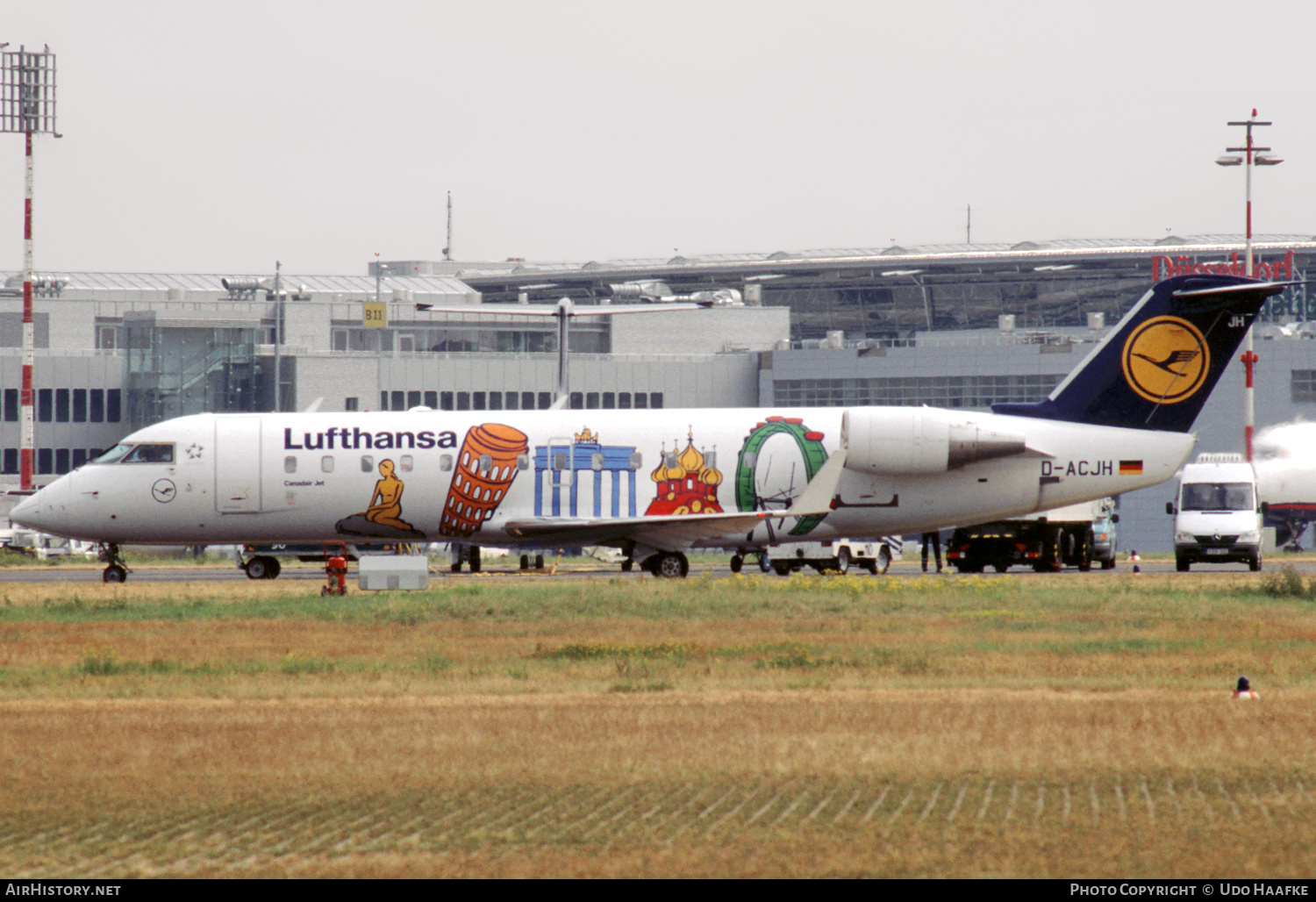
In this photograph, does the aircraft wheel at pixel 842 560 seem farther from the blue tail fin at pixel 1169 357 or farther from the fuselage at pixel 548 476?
the blue tail fin at pixel 1169 357

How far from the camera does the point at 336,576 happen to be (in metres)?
37.3

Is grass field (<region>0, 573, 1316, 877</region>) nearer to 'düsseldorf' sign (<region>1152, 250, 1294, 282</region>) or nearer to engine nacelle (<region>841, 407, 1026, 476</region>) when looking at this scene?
engine nacelle (<region>841, 407, 1026, 476</region>)

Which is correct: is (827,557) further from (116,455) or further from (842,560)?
(116,455)

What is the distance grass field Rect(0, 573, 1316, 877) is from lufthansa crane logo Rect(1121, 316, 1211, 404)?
12845 mm

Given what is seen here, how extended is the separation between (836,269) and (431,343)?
164 ft

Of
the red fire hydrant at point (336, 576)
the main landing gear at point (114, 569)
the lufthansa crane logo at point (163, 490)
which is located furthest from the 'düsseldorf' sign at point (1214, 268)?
the red fire hydrant at point (336, 576)

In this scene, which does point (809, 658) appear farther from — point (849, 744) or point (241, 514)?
point (241, 514)

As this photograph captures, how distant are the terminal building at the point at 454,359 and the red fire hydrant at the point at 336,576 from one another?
155ft

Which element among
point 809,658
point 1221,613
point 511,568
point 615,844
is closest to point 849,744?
point 615,844

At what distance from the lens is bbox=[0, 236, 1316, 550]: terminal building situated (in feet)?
346

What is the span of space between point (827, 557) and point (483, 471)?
13.4 meters

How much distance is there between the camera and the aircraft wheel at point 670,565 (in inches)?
1727

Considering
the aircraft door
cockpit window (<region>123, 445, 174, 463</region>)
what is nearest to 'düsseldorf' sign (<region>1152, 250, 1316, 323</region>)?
the aircraft door

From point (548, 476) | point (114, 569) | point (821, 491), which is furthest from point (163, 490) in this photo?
point (821, 491)
